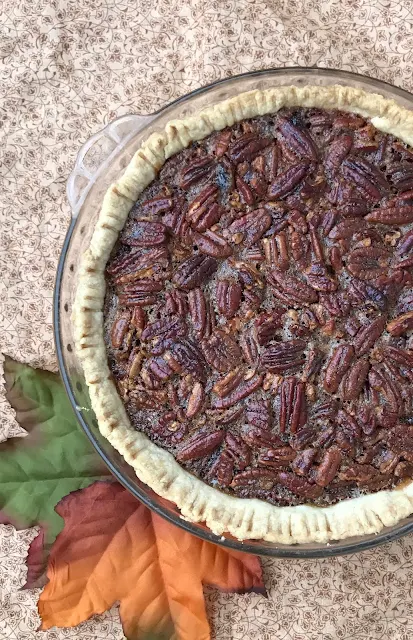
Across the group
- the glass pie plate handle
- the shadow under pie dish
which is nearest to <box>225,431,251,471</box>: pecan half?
the shadow under pie dish

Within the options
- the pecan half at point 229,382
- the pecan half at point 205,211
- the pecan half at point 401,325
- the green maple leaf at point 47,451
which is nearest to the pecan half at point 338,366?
the pecan half at point 401,325

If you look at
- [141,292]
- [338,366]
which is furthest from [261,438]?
[141,292]

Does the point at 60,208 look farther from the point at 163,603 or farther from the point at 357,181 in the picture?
the point at 163,603

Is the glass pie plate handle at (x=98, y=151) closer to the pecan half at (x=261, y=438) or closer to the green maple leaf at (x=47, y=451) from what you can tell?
the green maple leaf at (x=47, y=451)

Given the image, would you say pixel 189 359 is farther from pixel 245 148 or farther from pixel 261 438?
Result: pixel 245 148

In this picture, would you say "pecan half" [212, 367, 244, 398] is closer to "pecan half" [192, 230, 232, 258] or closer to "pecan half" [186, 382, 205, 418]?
"pecan half" [186, 382, 205, 418]

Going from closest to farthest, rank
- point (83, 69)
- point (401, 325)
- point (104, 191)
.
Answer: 1. point (401, 325)
2. point (104, 191)
3. point (83, 69)

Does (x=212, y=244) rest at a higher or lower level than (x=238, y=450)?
higher
